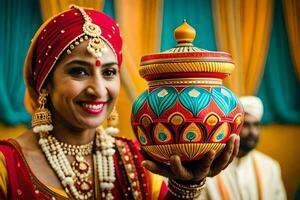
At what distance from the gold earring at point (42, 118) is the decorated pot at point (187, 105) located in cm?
45

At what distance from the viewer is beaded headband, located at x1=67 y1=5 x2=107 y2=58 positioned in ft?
6.34

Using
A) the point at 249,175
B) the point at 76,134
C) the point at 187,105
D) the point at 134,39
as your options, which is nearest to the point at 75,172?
the point at 76,134

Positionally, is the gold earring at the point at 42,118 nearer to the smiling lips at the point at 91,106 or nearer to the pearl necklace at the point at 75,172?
the pearl necklace at the point at 75,172

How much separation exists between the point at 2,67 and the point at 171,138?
2711 millimetres

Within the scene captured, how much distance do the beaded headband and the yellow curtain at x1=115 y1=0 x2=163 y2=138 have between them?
7.36 ft

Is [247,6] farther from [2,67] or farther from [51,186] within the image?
[51,186]

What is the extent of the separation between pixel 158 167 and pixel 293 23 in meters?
3.55

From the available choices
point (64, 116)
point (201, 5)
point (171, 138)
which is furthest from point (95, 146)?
point (201, 5)

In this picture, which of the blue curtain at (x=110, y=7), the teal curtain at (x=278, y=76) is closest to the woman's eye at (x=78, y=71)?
the blue curtain at (x=110, y=7)

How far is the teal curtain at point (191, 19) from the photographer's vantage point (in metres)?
4.63

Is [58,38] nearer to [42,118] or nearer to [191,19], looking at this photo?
[42,118]

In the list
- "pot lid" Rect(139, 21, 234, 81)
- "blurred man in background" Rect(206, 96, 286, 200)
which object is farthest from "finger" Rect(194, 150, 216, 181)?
"blurred man in background" Rect(206, 96, 286, 200)

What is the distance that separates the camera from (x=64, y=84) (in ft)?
6.36

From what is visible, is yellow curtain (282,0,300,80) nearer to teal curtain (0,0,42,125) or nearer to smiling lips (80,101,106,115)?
teal curtain (0,0,42,125)
